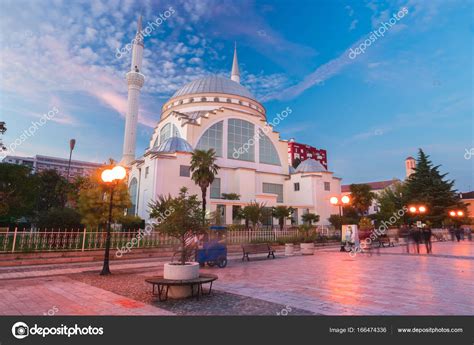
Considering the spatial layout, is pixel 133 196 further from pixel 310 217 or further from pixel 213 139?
pixel 310 217

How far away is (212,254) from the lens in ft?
41.1

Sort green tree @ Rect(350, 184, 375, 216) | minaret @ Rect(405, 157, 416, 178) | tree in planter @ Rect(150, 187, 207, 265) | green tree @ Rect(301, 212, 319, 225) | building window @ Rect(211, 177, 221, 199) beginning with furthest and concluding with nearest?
minaret @ Rect(405, 157, 416, 178) < green tree @ Rect(350, 184, 375, 216) < green tree @ Rect(301, 212, 319, 225) < building window @ Rect(211, 177, 221, 199) < tree in planter @ Rect(150, 187, 207, 265)

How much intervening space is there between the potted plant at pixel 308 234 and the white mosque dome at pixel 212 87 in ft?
73.9

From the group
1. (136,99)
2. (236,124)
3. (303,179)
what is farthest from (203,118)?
(303,179)

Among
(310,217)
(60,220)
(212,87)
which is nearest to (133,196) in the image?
(212,87)

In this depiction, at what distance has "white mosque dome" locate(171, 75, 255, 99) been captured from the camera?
46.4 metres

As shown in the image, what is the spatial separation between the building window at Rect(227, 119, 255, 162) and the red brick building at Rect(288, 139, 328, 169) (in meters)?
44.3

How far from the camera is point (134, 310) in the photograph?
5.57 metres

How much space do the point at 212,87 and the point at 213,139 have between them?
11.5m

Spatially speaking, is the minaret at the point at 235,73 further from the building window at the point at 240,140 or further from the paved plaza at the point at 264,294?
the paved plaza at the point at 264,294

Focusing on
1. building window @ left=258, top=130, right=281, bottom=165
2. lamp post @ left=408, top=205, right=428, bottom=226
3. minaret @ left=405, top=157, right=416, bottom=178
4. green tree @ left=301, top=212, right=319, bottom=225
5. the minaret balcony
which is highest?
the minaret balcony

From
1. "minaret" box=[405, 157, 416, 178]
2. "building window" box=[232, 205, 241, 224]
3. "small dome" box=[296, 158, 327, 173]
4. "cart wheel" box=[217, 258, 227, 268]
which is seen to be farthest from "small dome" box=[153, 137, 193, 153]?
"minaret" box=[405, 157, 416, 178]

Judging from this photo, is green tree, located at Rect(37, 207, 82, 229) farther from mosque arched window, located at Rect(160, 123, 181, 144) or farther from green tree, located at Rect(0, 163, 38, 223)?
mosque arched window, located at Rect(160, 123, 181, 144)
